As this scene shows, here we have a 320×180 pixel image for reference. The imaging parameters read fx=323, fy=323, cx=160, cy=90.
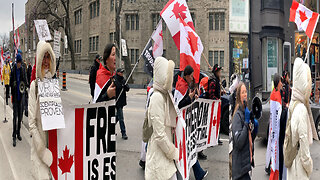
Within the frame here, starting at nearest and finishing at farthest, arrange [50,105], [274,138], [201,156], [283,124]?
[50,105] → [274,138] → [283,124] → [201,156]

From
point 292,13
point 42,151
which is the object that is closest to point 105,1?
point 42,151

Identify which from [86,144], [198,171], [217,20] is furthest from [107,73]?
[198,171]

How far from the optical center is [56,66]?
8.66 feet

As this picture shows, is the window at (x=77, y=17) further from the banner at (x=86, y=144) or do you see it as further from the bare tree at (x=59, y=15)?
the banner at (x=86, y=144)

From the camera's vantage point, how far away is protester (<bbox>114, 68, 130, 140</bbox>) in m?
2.69

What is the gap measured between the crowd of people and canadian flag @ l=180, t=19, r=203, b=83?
0.17 metres

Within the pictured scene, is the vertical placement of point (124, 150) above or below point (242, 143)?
below

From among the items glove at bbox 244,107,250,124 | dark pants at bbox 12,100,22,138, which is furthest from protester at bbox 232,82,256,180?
dark pants at bbox 12,100,22,138

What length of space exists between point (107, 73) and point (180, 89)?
51.9 inches

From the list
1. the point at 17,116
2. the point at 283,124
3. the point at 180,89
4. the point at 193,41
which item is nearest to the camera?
the point at 193,41

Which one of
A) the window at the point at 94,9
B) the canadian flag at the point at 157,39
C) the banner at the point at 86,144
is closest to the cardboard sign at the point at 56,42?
the window at the point at 94,9

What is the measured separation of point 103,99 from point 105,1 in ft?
2.64

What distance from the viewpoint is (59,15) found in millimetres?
2541

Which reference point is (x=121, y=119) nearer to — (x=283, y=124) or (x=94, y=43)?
(x=94, y=43)
